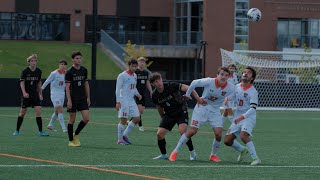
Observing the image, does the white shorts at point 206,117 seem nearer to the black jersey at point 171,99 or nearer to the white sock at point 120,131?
the black jersey at point 171,99

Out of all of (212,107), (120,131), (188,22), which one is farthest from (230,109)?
(188,22)

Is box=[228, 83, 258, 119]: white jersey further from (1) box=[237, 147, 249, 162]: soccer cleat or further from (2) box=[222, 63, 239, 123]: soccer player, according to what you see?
(2) box=[222, 63, 239, 123]: soccer player

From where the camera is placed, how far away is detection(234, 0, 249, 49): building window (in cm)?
6200

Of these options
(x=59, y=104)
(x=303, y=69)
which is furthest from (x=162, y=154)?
(x=303, y=69)

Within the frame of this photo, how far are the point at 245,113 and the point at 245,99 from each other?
29 centimetres

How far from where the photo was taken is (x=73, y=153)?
16.1 meters

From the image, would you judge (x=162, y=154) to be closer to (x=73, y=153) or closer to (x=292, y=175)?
(x=73, y=153)

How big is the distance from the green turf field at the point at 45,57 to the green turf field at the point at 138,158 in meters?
30.1

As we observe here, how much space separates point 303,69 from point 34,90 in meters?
24.1

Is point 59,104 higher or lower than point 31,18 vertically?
lower

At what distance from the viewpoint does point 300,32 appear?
63594mm

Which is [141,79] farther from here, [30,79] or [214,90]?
[214,90]

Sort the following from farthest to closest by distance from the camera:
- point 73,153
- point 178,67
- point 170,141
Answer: point 178,67 < point 170,141 < point 73,153

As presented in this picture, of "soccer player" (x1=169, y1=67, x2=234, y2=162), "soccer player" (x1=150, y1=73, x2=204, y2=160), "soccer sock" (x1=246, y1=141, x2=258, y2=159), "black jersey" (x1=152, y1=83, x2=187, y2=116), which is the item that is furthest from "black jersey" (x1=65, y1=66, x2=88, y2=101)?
"soccer sock" (x1=246, y1=141, x2=258, y2=159)
